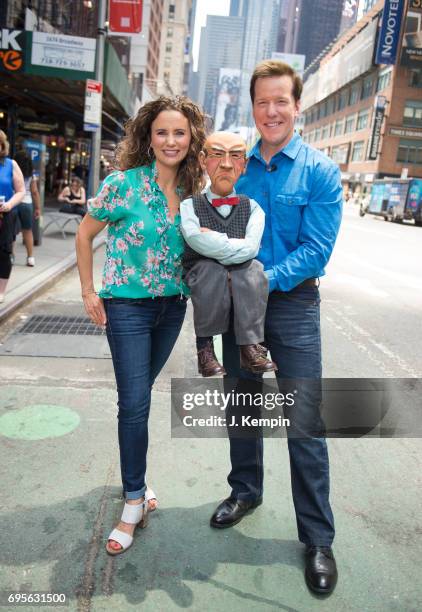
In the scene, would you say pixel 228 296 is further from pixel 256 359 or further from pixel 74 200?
pixel 74 200

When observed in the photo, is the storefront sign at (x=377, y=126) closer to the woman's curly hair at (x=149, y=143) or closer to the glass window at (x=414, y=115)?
the glass window at (x=414, y=115)

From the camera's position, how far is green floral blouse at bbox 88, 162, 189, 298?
2416mm

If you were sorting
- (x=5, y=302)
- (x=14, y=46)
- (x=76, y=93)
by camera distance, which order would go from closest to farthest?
(x=5, y=302), (x=14, y=46), (x=76, y=93)

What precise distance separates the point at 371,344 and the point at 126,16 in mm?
10574

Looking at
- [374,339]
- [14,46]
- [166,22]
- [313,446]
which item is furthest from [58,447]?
[166,22]

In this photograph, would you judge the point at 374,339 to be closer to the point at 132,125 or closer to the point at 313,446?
the point at 313,446

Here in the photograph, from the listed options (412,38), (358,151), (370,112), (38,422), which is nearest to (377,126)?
(370,112)

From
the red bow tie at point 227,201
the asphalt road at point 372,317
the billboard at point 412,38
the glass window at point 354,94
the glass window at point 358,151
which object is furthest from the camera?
the glass window at point 354,94

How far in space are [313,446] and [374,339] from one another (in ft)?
14.6

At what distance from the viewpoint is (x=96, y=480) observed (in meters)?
3.11

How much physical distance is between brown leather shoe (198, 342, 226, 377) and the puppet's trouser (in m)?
0.11

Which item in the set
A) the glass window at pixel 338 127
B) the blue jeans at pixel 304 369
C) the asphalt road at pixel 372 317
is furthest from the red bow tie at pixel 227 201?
the glass window at pixel 338 127

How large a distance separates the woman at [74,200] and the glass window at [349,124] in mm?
64399

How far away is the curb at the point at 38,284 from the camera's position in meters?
6.30
